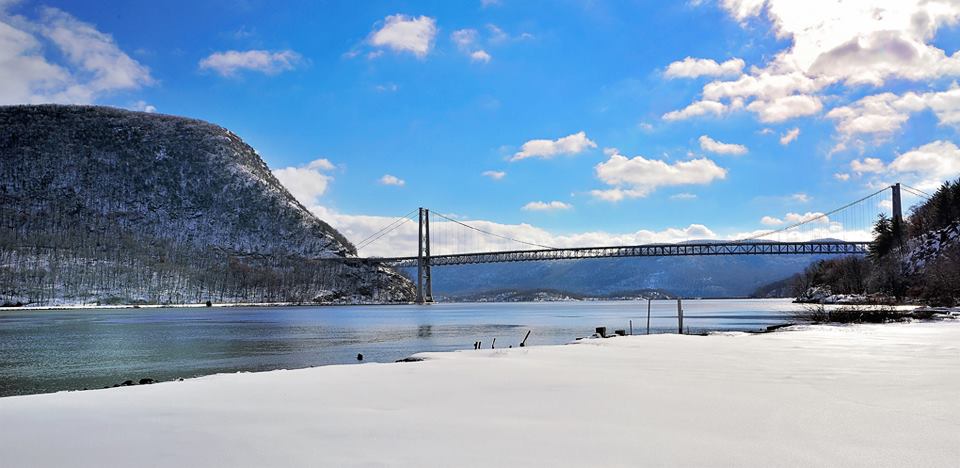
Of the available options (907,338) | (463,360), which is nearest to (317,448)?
(463,360)

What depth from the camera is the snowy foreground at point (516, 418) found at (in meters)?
5.16

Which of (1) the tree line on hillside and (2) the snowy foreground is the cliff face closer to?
(1) the tree line on hillside

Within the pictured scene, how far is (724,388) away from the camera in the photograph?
915cm

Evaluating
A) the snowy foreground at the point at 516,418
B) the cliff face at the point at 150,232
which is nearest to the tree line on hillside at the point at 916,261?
the snowy foreground at the point at 516,418

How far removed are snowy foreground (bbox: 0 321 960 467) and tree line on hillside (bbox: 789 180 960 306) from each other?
46301 millimetres

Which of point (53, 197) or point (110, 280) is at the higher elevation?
point (53, 197)

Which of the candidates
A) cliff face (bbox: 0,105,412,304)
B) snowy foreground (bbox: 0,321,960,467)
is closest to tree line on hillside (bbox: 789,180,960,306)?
snowy foreground (bbox: 0,321,960,467)

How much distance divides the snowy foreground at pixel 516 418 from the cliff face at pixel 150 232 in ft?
492

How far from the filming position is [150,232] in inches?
7047

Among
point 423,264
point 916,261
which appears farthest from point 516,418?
point 423,264

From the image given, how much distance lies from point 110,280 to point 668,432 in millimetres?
165194

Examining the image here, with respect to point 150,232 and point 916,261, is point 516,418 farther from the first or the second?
point 150,232

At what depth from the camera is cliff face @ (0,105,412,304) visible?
150000 millimetres

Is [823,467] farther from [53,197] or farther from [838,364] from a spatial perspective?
[53,197]
